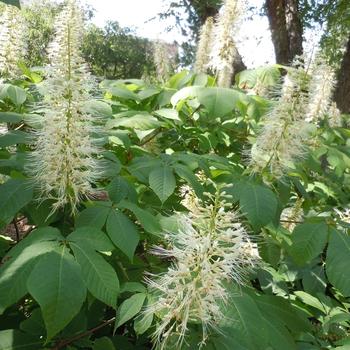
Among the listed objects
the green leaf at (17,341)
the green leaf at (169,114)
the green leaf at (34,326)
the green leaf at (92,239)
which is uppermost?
the green leaf at (169,114)

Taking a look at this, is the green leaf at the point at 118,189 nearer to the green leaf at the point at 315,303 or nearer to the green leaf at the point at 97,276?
the green leaf at the point at 97,276

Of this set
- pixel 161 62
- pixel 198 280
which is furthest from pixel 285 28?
pixel 198 280

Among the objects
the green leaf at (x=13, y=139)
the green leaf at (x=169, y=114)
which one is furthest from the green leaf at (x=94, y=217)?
the green leaf at (x=169, y=114)

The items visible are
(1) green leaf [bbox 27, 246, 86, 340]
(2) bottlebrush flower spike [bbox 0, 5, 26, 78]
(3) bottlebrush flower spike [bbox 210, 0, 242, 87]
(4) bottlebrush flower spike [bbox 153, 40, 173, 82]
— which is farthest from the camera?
(4) bottlebrush flower spike [bbox 153, 40, 173, 82]

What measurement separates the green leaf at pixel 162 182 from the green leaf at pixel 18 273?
576mm

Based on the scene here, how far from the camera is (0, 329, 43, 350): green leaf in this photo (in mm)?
1671

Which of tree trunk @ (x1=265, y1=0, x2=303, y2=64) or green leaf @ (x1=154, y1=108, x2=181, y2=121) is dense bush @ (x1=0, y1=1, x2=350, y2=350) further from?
tree trunk @ (x1=265, y1=0, x2=303, y2=64)

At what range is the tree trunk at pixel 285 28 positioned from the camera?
280 inches

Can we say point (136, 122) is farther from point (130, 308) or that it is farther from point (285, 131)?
point (130, 308)

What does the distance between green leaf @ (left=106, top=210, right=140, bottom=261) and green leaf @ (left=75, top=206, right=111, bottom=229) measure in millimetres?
29

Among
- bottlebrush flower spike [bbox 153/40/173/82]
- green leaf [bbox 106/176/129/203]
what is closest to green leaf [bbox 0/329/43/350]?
green leaf [bbox 106/176/129/203]

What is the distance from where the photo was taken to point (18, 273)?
140 cm

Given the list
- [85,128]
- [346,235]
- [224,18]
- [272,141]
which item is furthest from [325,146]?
[85,128]

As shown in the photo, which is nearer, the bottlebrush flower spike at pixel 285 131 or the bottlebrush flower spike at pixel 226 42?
the bottlebrush flower spike at pixel 285 131
